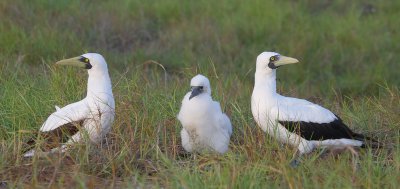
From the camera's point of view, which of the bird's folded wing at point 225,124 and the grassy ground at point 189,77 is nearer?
the grassy ground at point 189,77

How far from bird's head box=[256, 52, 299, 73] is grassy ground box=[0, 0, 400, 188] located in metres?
0.43

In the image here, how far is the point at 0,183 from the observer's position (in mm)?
5656

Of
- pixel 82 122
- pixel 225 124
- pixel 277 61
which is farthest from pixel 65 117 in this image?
pixel 277 61

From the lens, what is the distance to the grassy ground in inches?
218

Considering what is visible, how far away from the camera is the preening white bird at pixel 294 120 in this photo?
634 cm

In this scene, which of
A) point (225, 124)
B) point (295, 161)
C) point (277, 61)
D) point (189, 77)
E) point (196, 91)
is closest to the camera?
point (295, 161)

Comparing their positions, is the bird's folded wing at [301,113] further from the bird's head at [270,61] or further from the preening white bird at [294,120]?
the bird's head at [270,61]

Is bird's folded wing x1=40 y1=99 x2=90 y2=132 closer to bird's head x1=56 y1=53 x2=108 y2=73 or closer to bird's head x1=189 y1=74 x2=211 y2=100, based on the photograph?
bird's head x1=56 y1=53 x2=108 y2=73

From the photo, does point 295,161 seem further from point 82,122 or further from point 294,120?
point 82,122

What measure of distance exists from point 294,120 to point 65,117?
1.62m

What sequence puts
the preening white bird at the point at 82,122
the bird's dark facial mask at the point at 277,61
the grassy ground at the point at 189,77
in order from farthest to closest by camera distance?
1. the bird's dark facial mask at the point at 277,61
2. the preening white bird at the point at 82,122
3. the grassy ground at the point at 189,77

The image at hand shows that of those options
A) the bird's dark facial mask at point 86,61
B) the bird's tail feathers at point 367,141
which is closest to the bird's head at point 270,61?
the bird's tail feathers at point 367,141

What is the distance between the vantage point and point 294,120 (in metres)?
6.34

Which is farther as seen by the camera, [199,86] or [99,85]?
A: [99,85]
